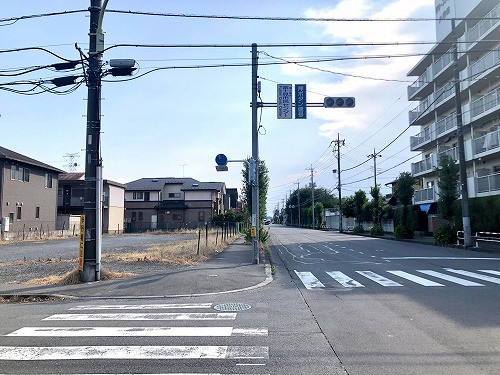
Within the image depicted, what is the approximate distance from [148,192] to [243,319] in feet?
210

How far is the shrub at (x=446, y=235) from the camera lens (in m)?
28.8

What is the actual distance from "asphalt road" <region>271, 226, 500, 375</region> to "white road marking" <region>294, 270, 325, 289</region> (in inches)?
1.1

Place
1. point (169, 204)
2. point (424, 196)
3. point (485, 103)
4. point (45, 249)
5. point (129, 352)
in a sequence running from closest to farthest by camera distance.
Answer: point (129, 352)
point (45, 249)
point (485, 103)
point (424, 196)
point (169, 204)

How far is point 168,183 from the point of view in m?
70.8

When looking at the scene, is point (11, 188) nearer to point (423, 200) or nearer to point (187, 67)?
point (187, 67)

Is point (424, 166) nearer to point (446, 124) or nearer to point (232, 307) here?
point (446, 124)

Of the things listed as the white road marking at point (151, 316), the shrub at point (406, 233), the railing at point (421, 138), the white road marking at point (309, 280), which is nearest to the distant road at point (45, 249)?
the white road marking at point (309, 280)

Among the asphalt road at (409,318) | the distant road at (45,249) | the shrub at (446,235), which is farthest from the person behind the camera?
the shrub at (446,235)

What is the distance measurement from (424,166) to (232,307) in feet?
129

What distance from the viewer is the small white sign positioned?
56.2ft

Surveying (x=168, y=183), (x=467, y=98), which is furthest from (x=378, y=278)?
(x=168, y=183)

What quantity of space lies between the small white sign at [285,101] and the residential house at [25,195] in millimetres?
29864

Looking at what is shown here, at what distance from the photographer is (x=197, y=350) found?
5949 millimetres

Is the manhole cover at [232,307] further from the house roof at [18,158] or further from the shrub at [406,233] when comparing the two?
the house roof at [18,158]
